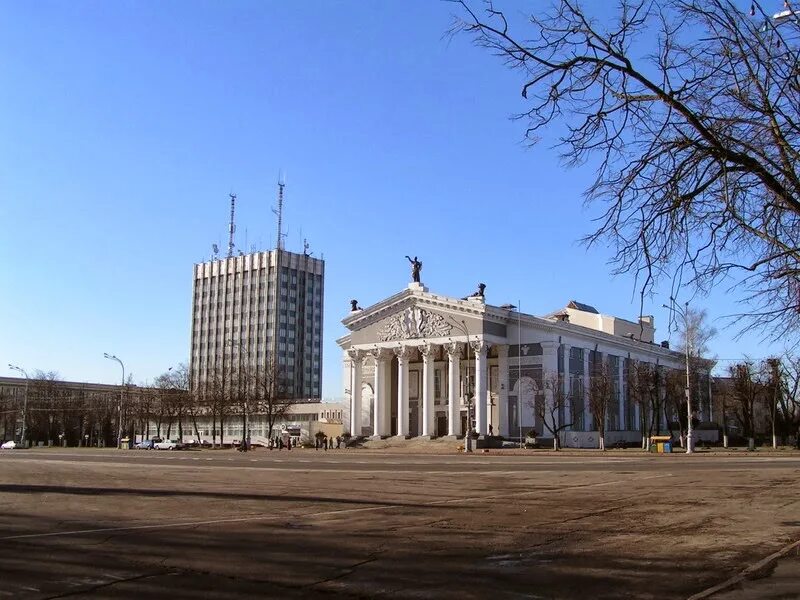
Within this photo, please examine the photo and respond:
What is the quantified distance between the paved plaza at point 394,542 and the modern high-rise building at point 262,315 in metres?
149

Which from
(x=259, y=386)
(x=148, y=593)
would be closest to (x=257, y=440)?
(x=259, y=386)

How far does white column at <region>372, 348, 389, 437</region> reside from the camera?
9325cm

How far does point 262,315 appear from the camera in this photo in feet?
562

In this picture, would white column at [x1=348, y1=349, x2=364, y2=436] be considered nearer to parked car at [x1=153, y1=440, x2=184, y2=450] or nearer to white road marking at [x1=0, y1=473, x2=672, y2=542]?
parked car at [x1=153, y1=440, x2=184, y2=450]

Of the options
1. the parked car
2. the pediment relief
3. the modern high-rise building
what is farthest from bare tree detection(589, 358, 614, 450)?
the modern high-rise building

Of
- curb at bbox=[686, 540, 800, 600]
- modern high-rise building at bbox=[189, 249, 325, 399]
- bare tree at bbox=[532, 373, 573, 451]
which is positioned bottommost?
curb at bbox=[686, 540, 800, 600]

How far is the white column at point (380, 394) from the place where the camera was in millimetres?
93250

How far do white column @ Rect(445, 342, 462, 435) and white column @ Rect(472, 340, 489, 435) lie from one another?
245 cm

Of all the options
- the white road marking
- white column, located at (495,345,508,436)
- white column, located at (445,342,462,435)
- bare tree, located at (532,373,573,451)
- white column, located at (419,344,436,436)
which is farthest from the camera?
white column, located at (419,344,436,436)

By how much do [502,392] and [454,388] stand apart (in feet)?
18.4

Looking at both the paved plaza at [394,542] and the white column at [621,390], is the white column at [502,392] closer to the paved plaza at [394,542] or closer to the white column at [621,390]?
the white column at [621,390]

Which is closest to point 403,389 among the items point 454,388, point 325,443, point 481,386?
point 454,388

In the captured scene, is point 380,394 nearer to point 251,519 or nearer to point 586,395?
point 586,395

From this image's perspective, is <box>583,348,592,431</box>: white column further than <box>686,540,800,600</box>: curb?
Yes
